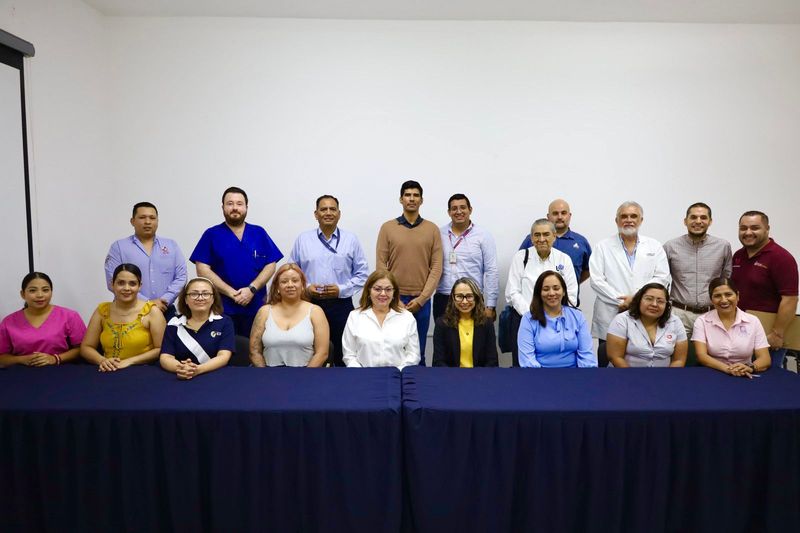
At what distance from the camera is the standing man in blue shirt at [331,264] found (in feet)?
11.6

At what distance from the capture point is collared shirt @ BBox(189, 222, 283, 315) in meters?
3.42

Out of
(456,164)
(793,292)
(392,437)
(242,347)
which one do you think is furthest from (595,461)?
(456,164)

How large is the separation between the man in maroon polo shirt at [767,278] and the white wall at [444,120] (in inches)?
57.0

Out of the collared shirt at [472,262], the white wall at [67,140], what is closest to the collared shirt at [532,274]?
the collared shirt at [472,262]

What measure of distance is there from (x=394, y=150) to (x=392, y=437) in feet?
10.4

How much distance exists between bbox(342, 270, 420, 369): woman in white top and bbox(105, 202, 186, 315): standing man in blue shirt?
1.38m

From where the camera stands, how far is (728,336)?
2619 mm

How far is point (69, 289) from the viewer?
3.97m

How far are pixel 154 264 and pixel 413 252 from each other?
179cm

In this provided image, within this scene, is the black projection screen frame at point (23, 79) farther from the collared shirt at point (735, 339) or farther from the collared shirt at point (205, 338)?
the collared shirt at point (735, 339)

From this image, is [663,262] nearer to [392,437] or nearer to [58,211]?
[392,437]

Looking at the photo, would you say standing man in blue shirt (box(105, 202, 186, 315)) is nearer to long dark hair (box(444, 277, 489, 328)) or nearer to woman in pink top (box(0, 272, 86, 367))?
woman in pink top (box(0, 272, 86, 367))

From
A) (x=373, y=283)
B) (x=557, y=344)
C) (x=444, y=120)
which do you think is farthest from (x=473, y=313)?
(x=444, y=120)

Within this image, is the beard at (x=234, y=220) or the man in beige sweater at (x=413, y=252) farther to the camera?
the man in beige sweater at (x=413, y=252)
